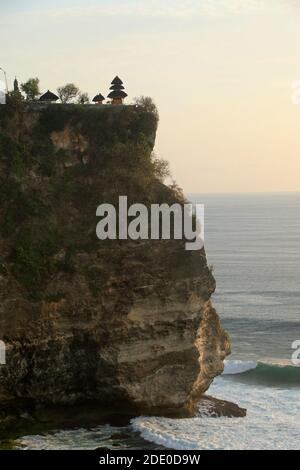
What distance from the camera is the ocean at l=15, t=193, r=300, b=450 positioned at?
3142 centimetres

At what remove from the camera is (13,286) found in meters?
32.3

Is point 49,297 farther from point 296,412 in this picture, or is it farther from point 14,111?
point 296,412

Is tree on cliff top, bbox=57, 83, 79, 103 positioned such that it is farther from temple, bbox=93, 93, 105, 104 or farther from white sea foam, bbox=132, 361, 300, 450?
white sea foam, bbox=132, 361, 300, 450

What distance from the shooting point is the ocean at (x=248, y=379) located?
31.4m

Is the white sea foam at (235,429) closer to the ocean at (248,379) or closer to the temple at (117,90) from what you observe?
the ocean at (248,379)

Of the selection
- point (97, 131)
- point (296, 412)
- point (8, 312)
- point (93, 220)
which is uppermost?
point (97, 131)

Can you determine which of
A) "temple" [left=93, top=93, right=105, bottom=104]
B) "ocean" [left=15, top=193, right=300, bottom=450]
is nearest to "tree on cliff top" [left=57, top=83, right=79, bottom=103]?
"temple" [left=93, top=93, right=105, bottom=104]

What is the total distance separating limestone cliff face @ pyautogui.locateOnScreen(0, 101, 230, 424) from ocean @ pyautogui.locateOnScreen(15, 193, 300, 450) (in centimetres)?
203

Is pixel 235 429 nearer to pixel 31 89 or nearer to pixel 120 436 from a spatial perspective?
pixel 120 436

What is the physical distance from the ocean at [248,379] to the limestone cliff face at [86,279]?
6.66ft

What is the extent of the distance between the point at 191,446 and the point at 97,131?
15.0 meters

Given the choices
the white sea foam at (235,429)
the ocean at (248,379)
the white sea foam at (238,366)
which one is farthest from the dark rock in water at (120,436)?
the white sea foam at (238,366)

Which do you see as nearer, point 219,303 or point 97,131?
point 97,131
